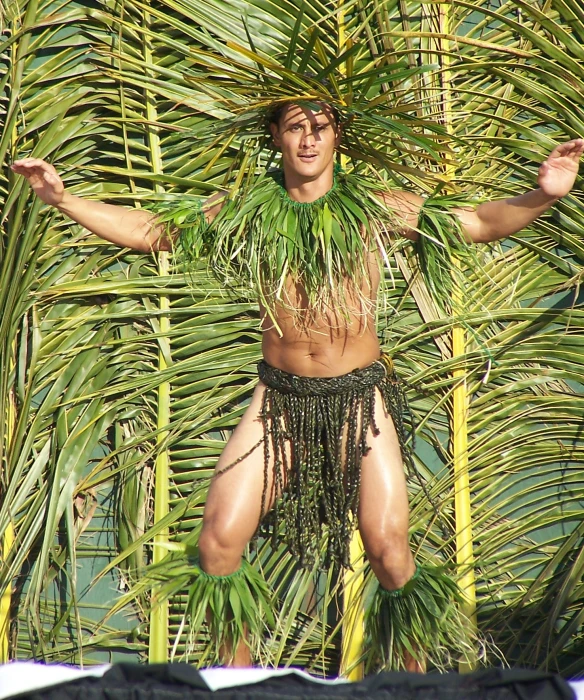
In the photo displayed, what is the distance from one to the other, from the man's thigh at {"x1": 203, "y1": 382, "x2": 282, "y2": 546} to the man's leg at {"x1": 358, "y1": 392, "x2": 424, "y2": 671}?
25 cm

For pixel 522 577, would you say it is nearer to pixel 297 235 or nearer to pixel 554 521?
pixel 554 521

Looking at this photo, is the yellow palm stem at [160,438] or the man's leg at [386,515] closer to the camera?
the man's leg at [386,515]

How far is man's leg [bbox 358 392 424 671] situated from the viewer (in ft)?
8.54

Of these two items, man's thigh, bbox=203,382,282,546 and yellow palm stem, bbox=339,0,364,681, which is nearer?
man's thigh, bbox=203,382,282,546

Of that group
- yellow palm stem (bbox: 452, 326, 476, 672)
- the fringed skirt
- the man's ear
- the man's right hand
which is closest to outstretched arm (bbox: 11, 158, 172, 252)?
the man's right hand

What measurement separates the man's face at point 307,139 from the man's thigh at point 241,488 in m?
0.68

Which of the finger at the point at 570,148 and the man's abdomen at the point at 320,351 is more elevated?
the finger at the point at 570,148

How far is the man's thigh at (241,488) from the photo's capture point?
2.57m

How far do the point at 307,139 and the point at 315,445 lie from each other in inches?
31.2

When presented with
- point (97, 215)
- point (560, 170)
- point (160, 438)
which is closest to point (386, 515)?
point (560, 170)

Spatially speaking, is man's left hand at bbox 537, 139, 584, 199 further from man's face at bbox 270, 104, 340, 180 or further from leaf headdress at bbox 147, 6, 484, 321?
man's face at bbox 270, 104, 340, 180

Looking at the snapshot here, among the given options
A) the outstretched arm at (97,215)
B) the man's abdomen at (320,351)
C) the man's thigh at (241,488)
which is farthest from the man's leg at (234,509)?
the outstretched arm at (97,215)

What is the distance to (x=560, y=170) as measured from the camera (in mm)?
2492

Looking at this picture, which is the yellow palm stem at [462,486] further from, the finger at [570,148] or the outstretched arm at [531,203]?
the finger at [570,148]
